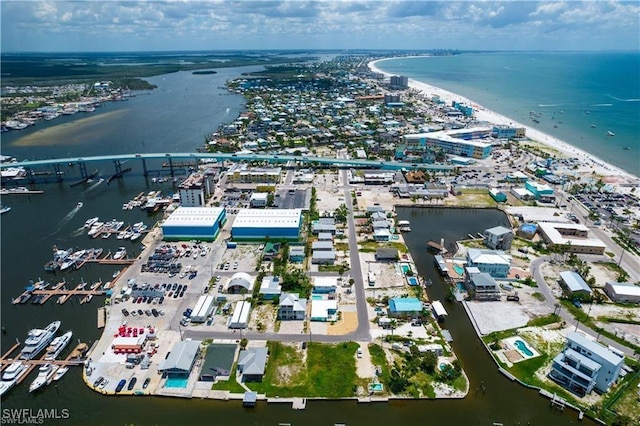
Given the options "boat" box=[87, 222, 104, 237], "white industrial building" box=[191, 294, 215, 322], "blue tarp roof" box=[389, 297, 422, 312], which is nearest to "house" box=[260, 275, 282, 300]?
"white industrial building" box=[191, 294, 215, 322]

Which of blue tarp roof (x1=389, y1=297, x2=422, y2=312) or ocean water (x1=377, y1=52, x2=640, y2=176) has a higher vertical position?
ocean water (x1=377, y1=52, x2=640, y2=176)

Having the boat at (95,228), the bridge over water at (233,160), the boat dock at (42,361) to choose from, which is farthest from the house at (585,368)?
the boat at (95,228)

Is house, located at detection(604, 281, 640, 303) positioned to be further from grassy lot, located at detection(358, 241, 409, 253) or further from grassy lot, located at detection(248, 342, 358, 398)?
grassy lot, located at detection(248, 342, 358, 398)

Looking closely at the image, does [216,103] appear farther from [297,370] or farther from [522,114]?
[297,370]

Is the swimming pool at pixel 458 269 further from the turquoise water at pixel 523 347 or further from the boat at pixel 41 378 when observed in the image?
the boat at pixel 41 378

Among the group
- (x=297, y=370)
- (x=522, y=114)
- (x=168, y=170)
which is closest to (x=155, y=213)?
(x=168, y=170)

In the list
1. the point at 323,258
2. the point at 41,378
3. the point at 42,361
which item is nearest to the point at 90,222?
the point at 42,361

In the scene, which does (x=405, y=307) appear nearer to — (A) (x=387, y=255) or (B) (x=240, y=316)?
(A) (x=387, y=255)
